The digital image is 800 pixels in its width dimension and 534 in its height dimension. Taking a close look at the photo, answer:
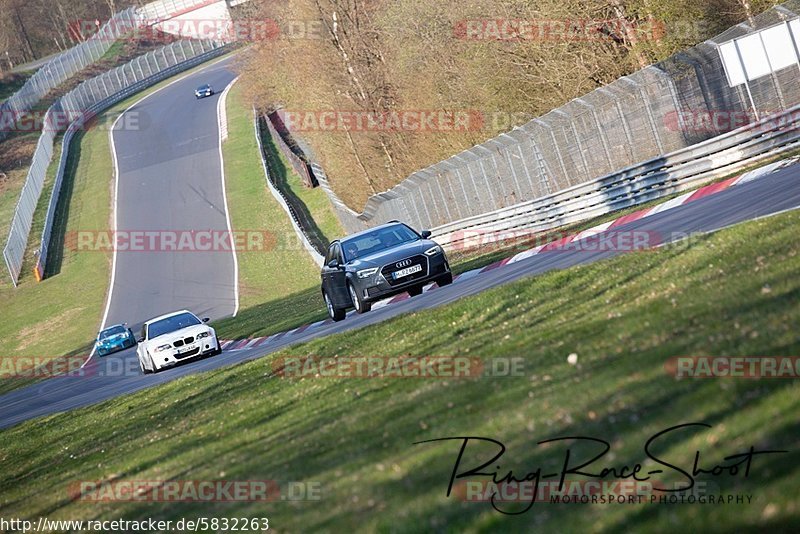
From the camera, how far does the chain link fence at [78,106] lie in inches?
2424

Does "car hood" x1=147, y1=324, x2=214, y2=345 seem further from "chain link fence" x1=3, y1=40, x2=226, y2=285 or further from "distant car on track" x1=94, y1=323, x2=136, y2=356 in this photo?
"chain link fence" x1=3, y1=40, x2=226, y2=285

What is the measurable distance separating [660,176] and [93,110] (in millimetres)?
79810

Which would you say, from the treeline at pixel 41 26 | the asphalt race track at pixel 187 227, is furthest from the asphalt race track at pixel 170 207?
the treeline at pixel 41 26

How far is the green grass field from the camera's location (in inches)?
226

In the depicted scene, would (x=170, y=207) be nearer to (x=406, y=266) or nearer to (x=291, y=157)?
(x=291, y=157)

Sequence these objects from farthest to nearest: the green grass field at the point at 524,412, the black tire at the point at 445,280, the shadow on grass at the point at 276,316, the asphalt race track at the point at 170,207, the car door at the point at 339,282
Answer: the asphalt race track at the point at 170,207 → the shadow on grass at the point at 276,316 → the car door at the point at 339,282 → the black tire at the point at 445,280 → the green grass field at the point at 524,412

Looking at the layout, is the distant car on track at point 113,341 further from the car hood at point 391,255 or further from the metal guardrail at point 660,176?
the car hood at point 391,255

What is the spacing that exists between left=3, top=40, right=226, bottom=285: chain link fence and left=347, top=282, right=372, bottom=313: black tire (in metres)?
40.7

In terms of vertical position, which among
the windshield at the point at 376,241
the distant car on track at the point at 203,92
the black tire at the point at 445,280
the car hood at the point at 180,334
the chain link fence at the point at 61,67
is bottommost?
the black tire at the point at 445,280

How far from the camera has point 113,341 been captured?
42.8 metres

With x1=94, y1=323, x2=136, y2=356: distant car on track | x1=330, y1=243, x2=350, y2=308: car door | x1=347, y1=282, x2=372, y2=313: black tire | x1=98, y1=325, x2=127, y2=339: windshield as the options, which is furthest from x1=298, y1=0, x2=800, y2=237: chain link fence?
x1=98, y1=325, x2=127, y2=339: windshield

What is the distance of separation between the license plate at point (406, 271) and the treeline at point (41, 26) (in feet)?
359

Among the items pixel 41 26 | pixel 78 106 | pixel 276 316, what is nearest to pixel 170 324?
pixel 276 316

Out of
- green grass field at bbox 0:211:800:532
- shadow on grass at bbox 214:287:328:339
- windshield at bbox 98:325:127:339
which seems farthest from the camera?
windshield at bbox 98:325:127:339
